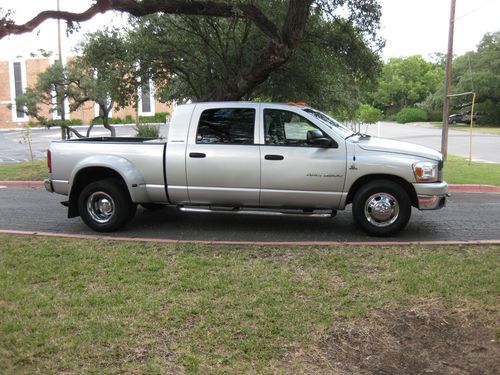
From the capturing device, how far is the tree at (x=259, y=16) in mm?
8859

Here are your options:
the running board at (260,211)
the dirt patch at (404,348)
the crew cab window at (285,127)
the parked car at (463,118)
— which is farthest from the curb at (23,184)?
the parked car at (463,118)

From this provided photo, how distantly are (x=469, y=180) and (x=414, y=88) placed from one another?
257 ft

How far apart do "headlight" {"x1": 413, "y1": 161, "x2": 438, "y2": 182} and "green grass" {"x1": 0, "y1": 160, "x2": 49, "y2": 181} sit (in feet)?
33.3

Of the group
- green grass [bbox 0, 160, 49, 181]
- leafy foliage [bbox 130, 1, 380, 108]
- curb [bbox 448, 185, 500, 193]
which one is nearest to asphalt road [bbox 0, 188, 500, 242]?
curb [bbox 448, 185, 500, 193]

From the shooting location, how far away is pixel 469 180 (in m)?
12.1

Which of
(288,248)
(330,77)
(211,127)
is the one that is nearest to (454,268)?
(288,248)

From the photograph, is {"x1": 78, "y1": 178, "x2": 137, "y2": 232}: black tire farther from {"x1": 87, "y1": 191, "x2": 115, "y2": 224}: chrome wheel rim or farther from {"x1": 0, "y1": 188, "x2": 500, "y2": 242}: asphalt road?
{"x1": 0, "y1": 188, "x2": 500, "y2": 242}: asphalt road

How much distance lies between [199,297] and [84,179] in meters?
3.64

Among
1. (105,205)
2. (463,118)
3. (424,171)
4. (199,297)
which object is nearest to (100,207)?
(105,205)

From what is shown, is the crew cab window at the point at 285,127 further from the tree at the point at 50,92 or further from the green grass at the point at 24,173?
the tree at the point at 50,92

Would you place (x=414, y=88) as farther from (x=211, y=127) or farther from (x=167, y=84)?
(x=211, y=127)

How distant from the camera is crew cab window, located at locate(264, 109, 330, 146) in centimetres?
691

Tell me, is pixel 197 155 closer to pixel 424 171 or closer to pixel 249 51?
pixel 424 171

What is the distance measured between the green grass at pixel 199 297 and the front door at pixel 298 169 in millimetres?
964
